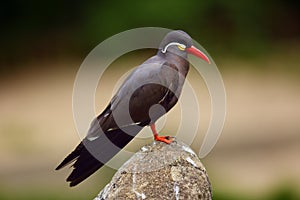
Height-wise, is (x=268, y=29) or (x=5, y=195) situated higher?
(x=268, y=29)

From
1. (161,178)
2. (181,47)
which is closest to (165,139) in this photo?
(161,178)

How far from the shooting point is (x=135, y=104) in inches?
261

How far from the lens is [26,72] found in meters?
17.2

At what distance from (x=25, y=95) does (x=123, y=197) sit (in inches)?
400

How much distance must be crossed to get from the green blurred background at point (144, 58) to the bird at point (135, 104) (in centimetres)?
714

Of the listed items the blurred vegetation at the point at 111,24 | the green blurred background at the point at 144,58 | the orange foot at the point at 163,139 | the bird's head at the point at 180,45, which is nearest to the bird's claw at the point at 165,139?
the orange foot at the point at 163,139

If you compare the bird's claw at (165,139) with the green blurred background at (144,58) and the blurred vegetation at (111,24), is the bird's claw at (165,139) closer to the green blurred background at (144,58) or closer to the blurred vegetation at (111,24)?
the green blurred background at (144,58)

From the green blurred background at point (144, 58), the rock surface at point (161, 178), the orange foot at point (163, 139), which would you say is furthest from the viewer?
the green blurred background at point (144, 58)

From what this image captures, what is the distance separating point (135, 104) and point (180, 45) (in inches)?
17.0

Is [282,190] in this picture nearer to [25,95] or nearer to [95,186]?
[95,186]

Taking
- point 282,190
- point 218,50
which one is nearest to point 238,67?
point 218,50

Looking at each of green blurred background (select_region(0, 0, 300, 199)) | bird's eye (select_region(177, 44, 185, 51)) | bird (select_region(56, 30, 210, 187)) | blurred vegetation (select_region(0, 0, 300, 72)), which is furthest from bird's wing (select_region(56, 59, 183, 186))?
blurred vegetation (select_region(0, 0, 300, 72))

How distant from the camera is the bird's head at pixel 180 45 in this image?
6.48m

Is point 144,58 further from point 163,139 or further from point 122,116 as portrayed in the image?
point 122,116
